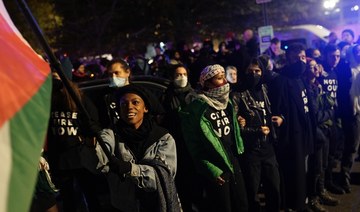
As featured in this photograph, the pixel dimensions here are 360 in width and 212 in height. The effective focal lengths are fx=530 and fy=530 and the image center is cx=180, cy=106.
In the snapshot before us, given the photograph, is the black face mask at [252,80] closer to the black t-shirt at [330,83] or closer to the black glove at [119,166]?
the black t-shirt at [330,83]

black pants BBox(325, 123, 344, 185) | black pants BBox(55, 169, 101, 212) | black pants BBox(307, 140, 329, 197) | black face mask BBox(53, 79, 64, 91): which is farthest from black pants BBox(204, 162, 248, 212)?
black pants BBox(325, 123, 344, 185)

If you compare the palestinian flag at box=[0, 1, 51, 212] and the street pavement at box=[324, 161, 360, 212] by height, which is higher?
the palestinian flag at box=[0, 1, 51, 212]

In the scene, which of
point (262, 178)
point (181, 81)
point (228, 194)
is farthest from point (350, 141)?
point (228, 194)

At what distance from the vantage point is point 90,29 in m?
25.2

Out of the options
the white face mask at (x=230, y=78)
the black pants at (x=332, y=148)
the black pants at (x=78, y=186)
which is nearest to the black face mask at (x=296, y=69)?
the white face mask at (x=230, y=78)

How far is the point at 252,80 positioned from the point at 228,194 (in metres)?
1.26

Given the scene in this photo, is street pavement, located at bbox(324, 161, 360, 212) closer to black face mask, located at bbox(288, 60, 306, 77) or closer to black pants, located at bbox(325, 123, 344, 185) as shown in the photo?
black pants, located at bbox(325, 123, 344, 185)

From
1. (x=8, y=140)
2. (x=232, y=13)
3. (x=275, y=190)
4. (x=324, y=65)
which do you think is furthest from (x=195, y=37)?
(x=8, y=140)

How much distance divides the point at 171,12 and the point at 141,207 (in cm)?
2273

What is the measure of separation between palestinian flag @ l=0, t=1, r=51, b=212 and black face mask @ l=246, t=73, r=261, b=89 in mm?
3219

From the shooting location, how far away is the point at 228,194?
4422 mm

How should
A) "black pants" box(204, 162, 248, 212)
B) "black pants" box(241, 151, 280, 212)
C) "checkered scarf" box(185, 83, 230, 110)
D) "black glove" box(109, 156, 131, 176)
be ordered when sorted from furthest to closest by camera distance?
1. "black pants" box(241, 151, 280, 212)
2. "checkered scarf" box(185, 83, 230, 110)
3. "black pants" box(204, 162, 248, 212)
4. "black glove" box(109, 156, 131, 176)

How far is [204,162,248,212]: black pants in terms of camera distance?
4.38 metres

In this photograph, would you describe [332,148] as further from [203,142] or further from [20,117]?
[20,117]
